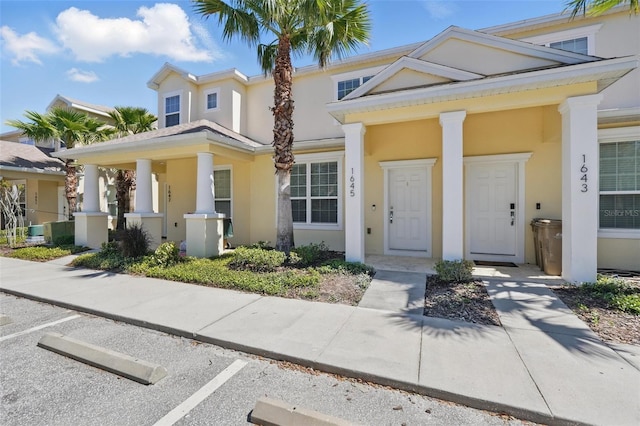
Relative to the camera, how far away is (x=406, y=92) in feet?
20.9

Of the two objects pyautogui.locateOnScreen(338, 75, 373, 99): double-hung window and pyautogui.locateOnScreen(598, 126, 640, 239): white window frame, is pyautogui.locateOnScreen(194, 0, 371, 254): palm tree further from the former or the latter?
pyautogui.locateOnScreen(598, 126, 640, 239): white window frame

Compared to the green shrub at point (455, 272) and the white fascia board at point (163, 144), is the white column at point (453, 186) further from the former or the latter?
the white fascia board at point (163, 144)

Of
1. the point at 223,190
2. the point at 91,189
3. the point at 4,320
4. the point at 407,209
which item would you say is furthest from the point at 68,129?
the point at 407,209

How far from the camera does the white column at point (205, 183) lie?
870 cm

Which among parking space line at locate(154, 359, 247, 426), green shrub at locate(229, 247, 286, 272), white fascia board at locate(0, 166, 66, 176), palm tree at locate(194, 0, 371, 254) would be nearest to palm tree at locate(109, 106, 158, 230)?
white fascia board at locate(0, 166, 66, 176)

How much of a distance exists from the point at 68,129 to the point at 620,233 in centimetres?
1919

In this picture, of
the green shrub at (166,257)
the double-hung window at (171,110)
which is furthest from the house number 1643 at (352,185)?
the double-hung window at (171,110)

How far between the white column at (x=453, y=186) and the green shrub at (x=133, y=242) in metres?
8.14

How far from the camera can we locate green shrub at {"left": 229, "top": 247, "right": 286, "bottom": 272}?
22.6 feet

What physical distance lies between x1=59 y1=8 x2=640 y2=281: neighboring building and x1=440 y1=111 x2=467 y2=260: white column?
0.02m

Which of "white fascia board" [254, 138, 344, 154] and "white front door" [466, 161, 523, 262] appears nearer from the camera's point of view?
"white front door" [466, 161, 523, 262]

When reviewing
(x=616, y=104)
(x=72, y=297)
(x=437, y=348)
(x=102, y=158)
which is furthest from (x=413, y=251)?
(x=102, y=158)

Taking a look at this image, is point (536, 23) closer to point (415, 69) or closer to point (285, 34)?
point (415, 69)

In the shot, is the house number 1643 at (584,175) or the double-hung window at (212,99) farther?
the double-hung window at (212,99)
